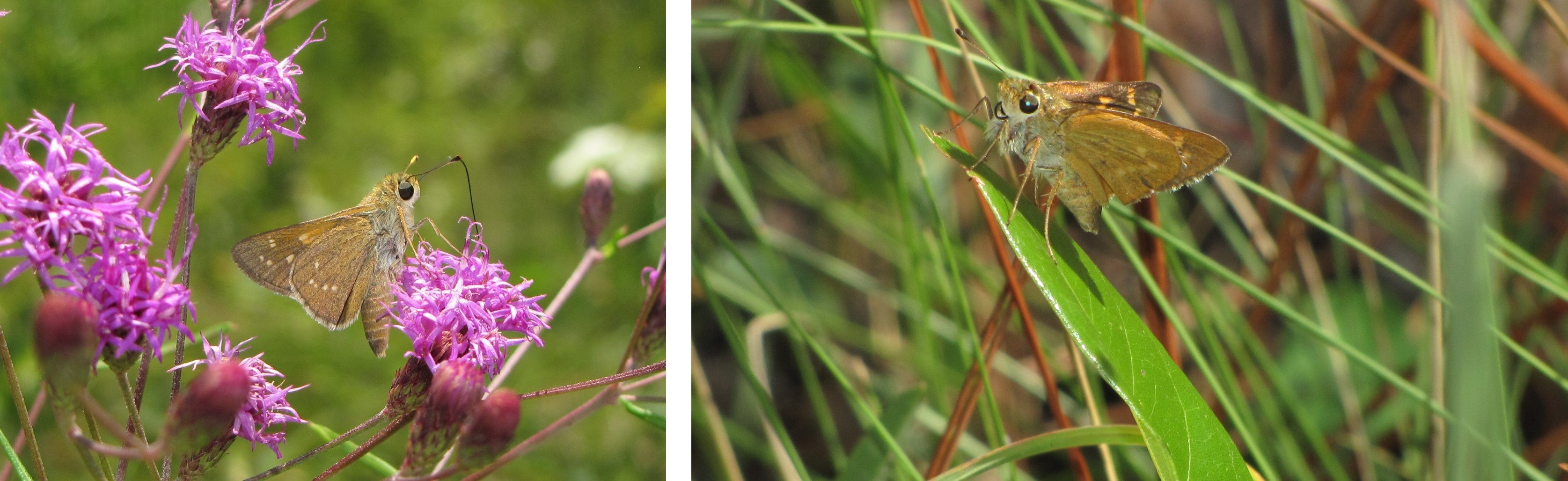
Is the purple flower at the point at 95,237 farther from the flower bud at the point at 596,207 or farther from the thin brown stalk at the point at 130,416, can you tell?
the flower bud at the point at 596,207

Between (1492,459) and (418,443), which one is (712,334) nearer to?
(418,443)

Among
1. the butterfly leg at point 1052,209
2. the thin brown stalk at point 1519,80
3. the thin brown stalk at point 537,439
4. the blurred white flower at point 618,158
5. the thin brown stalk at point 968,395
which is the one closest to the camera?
the thin brown stalk at point 537,439

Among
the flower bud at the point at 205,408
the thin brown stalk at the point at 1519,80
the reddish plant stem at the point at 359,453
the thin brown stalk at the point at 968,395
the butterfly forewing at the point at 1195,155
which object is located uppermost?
the thin brown stalk at the point at 1519,80

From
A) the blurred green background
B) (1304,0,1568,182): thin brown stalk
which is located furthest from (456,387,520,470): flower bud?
(1304,0,1568,182): thin brown stalk

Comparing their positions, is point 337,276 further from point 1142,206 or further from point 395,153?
point 395,153

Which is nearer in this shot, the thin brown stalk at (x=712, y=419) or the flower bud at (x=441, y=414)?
the flower bud at (x=441, y=414)

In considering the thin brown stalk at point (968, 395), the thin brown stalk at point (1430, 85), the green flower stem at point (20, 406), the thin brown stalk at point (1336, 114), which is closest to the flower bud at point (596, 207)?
the thin brown stalk at point (968, 395)
